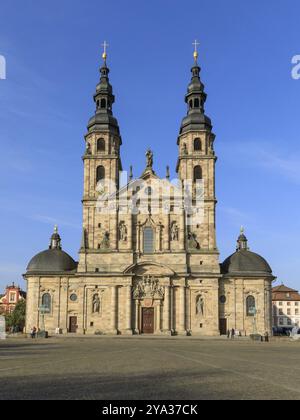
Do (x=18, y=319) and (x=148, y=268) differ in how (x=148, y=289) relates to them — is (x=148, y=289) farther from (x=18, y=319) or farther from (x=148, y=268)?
(x=18, y=319)

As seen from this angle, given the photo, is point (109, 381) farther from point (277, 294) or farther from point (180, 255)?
point (277, 294)

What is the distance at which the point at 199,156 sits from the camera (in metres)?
65.5

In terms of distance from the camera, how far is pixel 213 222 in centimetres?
6341

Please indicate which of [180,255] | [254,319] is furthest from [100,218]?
[254,319]

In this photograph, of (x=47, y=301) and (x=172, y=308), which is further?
(x=47, y=301)

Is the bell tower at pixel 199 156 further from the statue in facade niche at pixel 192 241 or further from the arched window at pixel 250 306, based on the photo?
the arched window at pixel 250 306

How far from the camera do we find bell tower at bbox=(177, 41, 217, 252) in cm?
6338

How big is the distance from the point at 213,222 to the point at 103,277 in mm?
15019

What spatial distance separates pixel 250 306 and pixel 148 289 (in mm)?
12521

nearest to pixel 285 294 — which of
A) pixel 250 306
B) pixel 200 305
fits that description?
pixel 250 306

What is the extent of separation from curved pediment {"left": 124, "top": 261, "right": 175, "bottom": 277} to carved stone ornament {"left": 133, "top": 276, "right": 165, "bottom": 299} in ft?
2.15

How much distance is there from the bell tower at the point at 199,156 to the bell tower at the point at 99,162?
8.78m

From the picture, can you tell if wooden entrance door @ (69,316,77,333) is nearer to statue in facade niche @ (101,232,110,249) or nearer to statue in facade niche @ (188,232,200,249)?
statue in facade niche @ (101,232,110,249)

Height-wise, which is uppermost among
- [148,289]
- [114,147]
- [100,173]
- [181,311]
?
[114,147]
